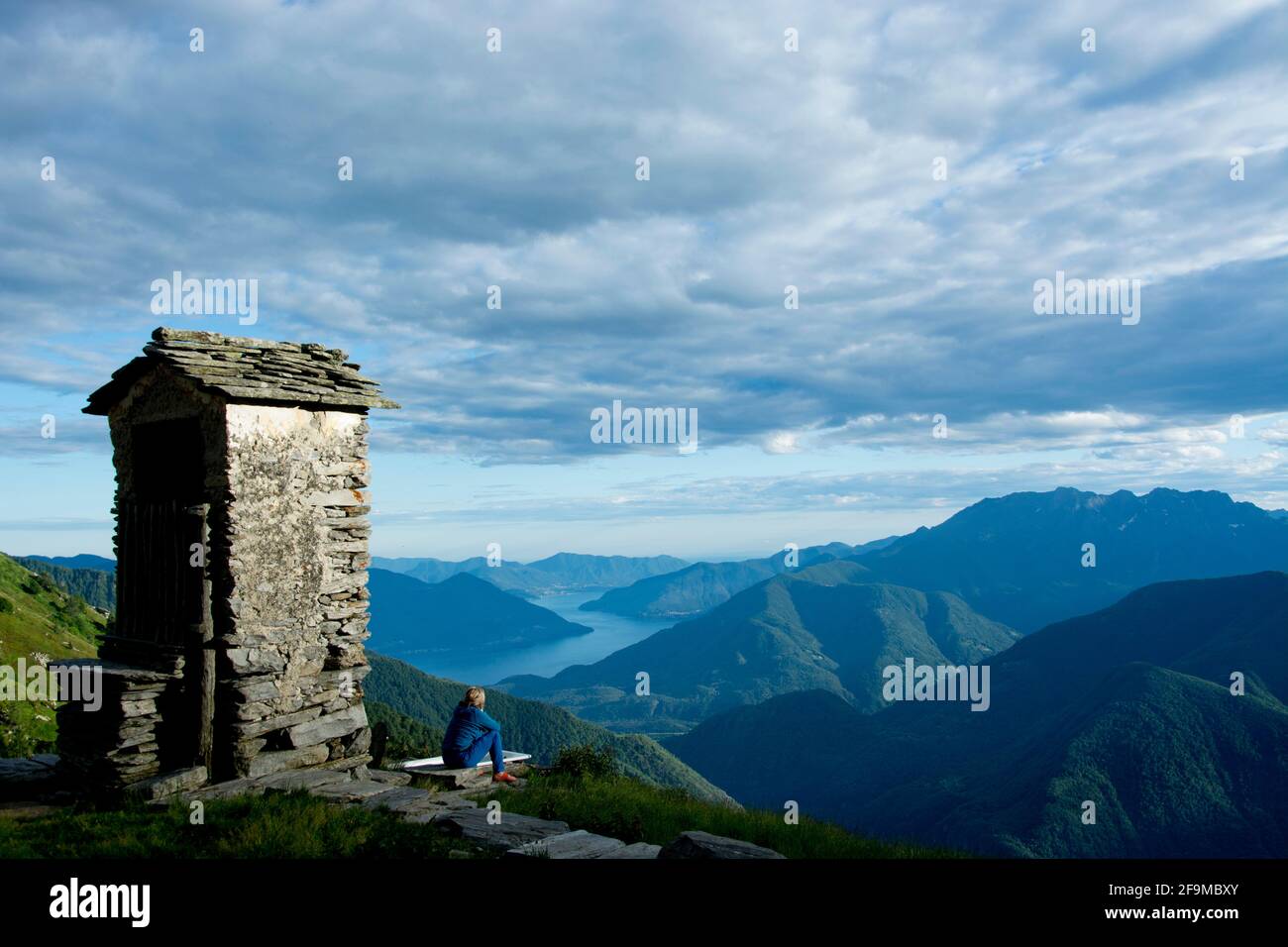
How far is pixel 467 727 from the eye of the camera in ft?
46.9

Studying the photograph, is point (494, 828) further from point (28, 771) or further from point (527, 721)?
point (527, 721)

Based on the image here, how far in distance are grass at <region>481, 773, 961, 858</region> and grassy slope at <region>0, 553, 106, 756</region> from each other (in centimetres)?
1773

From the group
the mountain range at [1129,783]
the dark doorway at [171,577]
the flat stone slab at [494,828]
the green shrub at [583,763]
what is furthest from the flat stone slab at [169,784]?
the mountain range at [1129,783]

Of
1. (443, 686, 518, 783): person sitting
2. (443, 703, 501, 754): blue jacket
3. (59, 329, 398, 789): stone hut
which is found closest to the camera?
(59, 329, 398, 789): stone hut

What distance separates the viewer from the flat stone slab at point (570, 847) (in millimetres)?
8195

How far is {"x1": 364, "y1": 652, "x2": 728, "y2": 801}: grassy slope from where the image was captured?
445 ft

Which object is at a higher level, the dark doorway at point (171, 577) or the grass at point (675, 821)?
the dark doorway at point (171, 577)

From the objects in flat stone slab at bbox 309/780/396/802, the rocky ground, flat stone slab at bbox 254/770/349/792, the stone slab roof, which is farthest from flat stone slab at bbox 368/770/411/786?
the stone slab roof

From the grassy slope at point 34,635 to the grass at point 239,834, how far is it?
49.8ft

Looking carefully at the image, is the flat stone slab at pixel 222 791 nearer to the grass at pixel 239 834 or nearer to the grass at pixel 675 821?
the grass at pixel 239 834

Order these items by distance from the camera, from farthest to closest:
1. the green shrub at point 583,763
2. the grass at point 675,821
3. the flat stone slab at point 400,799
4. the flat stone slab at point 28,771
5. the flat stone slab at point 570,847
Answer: the green shrub at point 583,763 < the flat stone slab at point 28,771 < the flat stone slab at point 400,799 < the grass at point 675,821 < the flat stone slab at point 570,847

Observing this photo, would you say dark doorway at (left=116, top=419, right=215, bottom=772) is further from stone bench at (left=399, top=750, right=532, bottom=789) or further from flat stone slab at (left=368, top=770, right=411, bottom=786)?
stone bench at (left=399, top=750, right=532, bottom=789)
